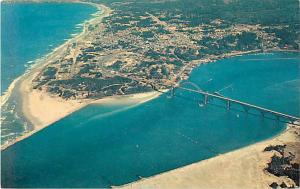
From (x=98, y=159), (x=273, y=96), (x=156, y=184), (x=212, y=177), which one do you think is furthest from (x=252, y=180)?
(x=273, y=96)

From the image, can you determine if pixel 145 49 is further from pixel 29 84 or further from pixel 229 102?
pixel 229 102

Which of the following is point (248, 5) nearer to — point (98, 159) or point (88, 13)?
point (88, 13)

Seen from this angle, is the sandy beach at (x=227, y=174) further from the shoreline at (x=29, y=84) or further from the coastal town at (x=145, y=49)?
the coastal town at (x=145, y=49)

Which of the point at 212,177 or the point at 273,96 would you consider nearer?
the point at 212,177

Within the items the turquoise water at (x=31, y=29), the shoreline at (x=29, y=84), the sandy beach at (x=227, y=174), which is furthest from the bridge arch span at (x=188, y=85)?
the turquoise water at (x=31, y=29)

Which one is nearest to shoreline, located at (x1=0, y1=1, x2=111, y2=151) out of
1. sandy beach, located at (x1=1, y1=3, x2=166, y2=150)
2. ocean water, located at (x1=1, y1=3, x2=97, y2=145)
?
sandy beach, located at (x1=1, y1=3, x2=166, y2=150)

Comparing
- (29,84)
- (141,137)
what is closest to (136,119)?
(141,137)

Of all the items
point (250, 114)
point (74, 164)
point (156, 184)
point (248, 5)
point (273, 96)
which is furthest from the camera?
point (248, 5)
